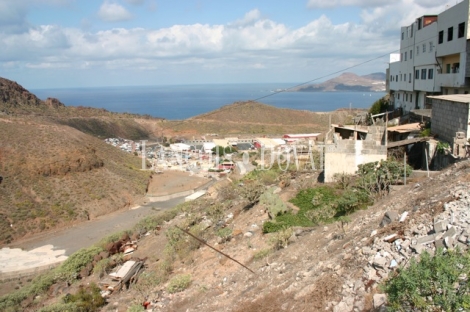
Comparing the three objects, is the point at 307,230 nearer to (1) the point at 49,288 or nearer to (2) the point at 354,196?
(2) the point at 354,196

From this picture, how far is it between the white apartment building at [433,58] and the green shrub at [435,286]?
1450cm

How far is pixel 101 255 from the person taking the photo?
15.4 metres

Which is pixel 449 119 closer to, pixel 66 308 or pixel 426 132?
pixel 426 132

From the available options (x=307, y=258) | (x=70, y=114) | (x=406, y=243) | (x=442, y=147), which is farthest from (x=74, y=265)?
(x=70, y=114)

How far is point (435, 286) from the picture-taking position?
3.68 meters

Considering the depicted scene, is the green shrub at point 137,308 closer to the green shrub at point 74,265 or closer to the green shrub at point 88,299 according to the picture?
the green shrub at point 88,299

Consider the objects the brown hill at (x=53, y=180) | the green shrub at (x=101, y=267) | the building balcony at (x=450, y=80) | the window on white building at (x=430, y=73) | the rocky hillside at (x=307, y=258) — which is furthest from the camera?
the brown hill at (x=53, y=180)

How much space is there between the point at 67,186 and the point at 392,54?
25779mm

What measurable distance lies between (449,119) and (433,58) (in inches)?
330

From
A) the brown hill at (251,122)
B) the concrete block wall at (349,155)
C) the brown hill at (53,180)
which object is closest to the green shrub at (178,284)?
the concrete block wall at (349,155)

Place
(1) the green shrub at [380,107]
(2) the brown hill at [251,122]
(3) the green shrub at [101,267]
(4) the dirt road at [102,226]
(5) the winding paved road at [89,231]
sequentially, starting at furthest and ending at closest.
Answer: (2) the brown hill at [251,122]
(1) the green shrub at [380,107]
(4) the dirt road at [102,226]
(5) the winding paved road at [89,231]
(3) the green shrub at [101,267]

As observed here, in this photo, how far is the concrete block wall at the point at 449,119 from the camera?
11.1 metres

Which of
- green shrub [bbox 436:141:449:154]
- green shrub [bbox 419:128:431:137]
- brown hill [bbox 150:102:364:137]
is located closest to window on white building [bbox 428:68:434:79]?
green shrub [bbox 419:128:431:137]

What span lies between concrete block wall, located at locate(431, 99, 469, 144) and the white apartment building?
3793mm
